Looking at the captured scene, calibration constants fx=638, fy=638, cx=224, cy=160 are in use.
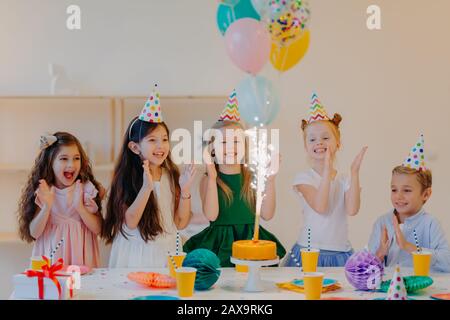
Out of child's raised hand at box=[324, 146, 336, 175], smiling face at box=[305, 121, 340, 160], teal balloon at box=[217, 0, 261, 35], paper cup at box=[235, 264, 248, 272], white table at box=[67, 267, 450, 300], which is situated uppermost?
teal balloon at box=[217, 0, 261, 35]

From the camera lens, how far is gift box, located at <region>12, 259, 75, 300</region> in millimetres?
1501

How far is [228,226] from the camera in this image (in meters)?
2.38

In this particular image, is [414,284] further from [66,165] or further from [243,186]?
[66,165]

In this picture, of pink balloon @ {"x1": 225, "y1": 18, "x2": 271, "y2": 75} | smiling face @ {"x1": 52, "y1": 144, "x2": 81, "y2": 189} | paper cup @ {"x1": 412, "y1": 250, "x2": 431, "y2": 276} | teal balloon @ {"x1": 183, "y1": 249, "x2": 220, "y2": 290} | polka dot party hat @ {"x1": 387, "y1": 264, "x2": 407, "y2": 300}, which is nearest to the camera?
polka dot party hat @ {"x1": 387, "y1": 264, "x2": 407, "y2": 300}

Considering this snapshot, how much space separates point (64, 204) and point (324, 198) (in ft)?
3.10

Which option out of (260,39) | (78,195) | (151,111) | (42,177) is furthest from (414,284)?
(42,177)

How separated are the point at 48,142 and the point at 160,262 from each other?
0.60 m

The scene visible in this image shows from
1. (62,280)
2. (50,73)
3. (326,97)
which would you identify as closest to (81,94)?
(50,73)

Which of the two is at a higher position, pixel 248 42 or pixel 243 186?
pixel 248 42

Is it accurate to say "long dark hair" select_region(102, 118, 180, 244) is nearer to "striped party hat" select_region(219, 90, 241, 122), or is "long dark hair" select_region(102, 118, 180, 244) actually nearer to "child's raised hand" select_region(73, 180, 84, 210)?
"child's raised hand" select_region(73, 180, 84, 210)

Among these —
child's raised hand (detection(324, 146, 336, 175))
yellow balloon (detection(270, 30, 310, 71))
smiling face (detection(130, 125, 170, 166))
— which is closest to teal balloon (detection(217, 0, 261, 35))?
yellow balloon (detection(270, 30, 310, 71))

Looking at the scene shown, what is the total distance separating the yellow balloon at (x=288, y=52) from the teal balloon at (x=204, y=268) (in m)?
0.78

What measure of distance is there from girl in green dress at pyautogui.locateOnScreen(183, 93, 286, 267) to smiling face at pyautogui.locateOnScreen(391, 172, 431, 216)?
446 mm

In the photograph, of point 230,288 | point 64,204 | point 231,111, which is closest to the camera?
point 230,288
